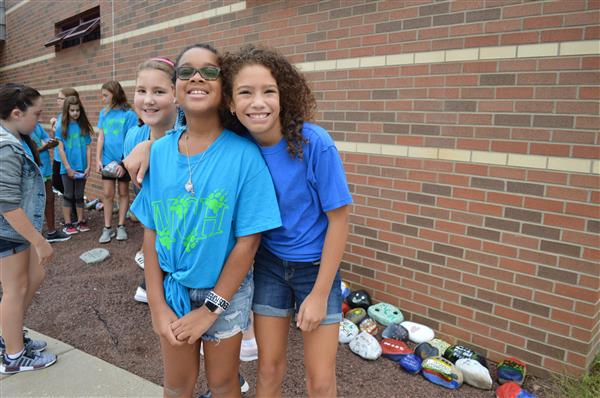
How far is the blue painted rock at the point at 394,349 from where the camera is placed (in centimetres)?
332

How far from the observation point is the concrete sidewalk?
2822 mm

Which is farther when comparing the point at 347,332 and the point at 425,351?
the point at 347,332

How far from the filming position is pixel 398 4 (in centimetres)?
358

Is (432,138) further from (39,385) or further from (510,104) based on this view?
(39,385)

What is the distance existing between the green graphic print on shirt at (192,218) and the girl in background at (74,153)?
17.2 feet

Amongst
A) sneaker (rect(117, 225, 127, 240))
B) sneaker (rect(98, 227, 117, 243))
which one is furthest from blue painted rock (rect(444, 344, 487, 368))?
sneaker (rect(98, 227, 117, 243))

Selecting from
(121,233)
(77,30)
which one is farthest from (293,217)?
(77,30)

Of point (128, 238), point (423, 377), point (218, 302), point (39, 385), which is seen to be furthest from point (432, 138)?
point (128, 238)

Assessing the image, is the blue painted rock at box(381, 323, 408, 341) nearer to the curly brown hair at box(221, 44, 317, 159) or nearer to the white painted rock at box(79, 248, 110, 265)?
the curly brown hair at box(221, 44, 317, 159)

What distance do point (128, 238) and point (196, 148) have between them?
4635 millimetres

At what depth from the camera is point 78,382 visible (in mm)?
2943

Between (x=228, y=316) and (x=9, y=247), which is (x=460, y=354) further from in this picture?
(x=9, y=247)

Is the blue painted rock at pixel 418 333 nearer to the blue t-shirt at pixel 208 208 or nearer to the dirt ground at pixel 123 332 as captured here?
the dirt ground at pixel 123 332

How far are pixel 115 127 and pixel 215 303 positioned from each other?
4.91 metres
